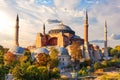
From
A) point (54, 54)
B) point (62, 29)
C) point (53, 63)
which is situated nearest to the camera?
point (53, 63)

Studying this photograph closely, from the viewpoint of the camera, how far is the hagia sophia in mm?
62469

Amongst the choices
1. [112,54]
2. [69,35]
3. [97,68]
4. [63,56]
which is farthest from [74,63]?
[112,54]

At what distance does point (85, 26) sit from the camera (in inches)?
2621

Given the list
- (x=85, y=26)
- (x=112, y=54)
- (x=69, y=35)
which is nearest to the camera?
(x=85, y=26)

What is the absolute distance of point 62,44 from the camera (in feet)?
226

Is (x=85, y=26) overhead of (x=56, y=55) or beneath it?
overhead

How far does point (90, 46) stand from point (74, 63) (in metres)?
8.35

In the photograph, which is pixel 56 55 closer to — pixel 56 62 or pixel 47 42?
pixel 56 62

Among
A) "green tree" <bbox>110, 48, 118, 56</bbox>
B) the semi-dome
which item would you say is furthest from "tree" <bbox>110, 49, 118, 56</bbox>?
the semi-dome

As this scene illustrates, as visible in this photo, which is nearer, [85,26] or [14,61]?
[14,61]

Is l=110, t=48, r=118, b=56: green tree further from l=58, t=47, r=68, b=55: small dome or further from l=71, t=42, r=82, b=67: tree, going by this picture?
l=58, t=47, r=68, b=55: small dome

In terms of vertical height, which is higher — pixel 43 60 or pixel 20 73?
pixel 43 60

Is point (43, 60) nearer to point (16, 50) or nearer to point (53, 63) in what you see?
point (53, 63)

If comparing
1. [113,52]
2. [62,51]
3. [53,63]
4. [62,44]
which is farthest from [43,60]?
[113,52]
